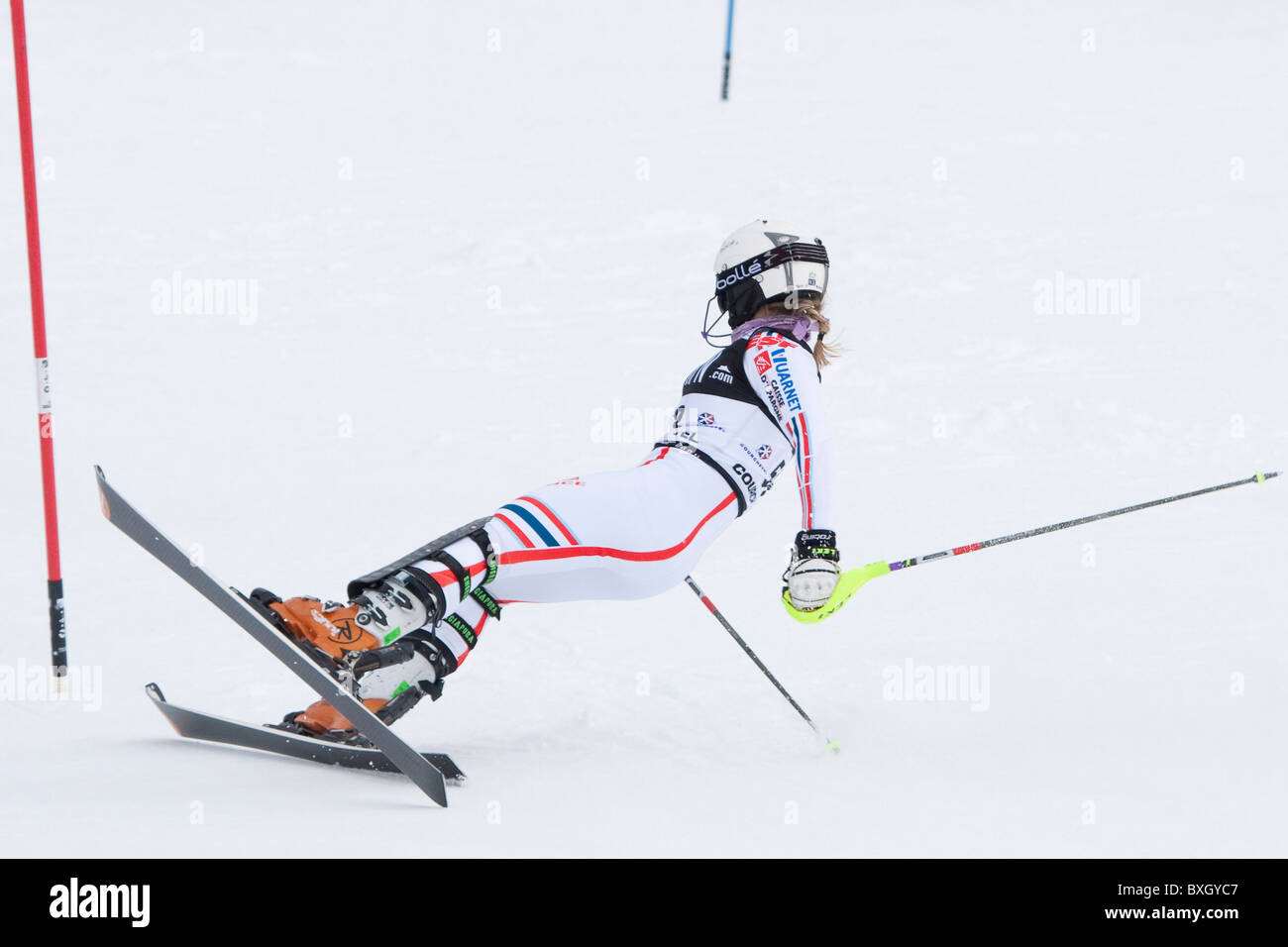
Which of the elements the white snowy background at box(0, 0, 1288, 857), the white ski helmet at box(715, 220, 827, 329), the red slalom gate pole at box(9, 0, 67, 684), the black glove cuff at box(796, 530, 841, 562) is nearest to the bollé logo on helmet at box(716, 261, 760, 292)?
the white ski helmet at box(715, 220, 827, 329)

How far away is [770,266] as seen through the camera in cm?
436

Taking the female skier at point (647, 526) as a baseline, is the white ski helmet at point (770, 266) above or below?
above

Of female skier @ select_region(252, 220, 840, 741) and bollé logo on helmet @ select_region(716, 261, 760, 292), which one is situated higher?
bollé logo on helmet @ select_region(716, 261, 760, 292)

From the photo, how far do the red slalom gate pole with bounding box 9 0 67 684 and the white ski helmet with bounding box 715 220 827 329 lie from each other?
2241 millimetres

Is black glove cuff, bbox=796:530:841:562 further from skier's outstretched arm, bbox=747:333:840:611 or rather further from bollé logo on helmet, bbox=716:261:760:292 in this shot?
bollé logo on helmet, bbox=716:261:760:292

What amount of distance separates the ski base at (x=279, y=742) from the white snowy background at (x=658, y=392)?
0.07m

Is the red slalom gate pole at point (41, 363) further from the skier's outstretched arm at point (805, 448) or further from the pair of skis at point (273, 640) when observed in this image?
the skier's outstretched arm at point (805, 448)

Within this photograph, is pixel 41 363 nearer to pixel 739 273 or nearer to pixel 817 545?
pixel 739 273

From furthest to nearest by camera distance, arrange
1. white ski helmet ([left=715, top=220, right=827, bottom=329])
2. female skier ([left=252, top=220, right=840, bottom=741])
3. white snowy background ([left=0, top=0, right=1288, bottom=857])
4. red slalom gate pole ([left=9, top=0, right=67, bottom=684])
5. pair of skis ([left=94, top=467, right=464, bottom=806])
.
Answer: red slalom gate pole ([left=9, top=0, right=67, bottom=684]) → white ski helmet ([left=715, top=220, right=827, bottom=329]) → white snowy background ([left=0, top=0, right=1288, bottom=857]) → female skier ([left=252, top=220, right=840, bottom=741]) → pair of skis ([left=94, top=467, right=464, bottom=806])

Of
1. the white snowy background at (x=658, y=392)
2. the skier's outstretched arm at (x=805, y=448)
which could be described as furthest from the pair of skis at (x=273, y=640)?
the skier's outstretched arm at (x=805, y=448)

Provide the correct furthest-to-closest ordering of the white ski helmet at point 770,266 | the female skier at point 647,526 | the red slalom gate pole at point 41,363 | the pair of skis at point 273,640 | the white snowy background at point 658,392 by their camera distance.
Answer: the red slalom gate pole at point 41,363 < the white ski helmet at point 770,266 < the white snowy background at point 658,392 < the female skier at point 647,526 < the pair of skis at point 273,640

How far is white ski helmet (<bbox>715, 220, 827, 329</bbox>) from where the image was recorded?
4.35 meters

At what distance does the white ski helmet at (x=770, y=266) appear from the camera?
4.35m

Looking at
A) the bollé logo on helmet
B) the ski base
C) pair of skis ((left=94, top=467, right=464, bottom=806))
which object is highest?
the bollé logo on helmet
